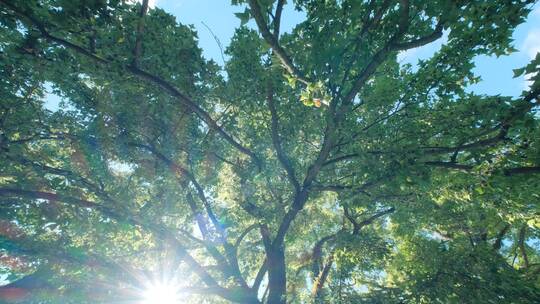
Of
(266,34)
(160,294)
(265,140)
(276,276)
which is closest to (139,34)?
(266,34)

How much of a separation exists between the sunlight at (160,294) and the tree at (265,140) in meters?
0.33

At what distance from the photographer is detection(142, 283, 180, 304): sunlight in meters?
10.3

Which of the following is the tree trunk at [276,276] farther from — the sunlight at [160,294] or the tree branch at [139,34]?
the tree branch at [139,34]

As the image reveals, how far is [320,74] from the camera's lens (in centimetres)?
699

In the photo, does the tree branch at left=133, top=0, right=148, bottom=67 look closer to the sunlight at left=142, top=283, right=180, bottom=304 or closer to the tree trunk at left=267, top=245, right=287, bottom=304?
the sunlight at left=142, top=283, right=180, bottom=304

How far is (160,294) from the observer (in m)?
10.6

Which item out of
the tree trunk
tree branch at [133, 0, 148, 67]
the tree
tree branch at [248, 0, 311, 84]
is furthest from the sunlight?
tree branch at [248, 0, 311, 84]

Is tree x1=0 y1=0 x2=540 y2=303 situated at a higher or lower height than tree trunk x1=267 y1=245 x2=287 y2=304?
higher

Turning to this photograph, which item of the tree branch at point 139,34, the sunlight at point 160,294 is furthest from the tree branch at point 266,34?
the sunlight at point 160,294

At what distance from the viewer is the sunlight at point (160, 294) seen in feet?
33.8

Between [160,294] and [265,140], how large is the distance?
655cm

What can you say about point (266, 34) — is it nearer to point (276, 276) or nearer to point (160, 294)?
point (160, 294)

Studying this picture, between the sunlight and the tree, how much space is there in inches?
12.9

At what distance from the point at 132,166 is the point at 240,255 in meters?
8.06
